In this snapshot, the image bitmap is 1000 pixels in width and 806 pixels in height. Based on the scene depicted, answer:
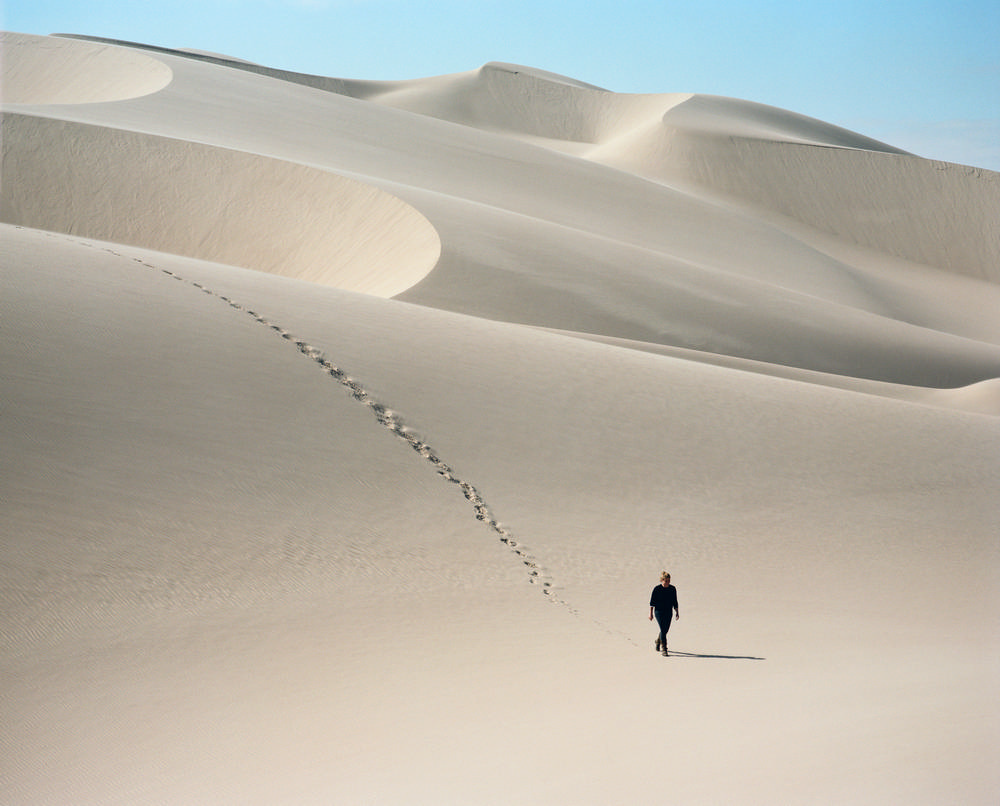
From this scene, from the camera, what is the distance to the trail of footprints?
945 centimetres

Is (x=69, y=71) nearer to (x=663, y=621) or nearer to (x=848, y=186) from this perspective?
(x=848, y=186)

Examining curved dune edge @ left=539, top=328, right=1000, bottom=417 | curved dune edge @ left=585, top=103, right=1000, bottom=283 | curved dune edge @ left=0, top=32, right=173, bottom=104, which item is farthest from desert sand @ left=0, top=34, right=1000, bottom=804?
curved dune edge @ left=585, top=103, right=1000, bottom=283

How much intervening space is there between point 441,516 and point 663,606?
2.71 m

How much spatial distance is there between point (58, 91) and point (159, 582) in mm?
33195

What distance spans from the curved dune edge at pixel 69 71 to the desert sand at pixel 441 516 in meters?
12.2

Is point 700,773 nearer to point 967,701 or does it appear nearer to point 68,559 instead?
point 967,701

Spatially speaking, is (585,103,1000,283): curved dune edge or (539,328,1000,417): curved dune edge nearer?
(539,328,1000,417): curved dune edge

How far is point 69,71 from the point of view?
3656cm

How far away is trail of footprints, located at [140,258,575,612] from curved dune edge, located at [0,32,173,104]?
78.1ft

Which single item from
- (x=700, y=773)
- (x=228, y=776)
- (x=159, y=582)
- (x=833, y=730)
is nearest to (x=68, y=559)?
(x=159, y=582)

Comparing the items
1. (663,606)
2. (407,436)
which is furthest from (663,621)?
(407,436)

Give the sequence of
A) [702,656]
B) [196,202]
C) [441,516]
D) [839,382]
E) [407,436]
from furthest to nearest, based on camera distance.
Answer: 1. [196,202]
2. [839,382]
3. [407,436]
4. [441,516]
5. [702,656]

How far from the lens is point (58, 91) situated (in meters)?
35.6

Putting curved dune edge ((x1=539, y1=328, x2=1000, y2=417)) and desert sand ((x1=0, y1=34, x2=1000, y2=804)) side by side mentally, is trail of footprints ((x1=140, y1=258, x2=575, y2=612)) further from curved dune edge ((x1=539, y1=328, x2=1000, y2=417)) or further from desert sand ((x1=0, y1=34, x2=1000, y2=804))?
curved dune edge ((x1=539, y1=328, x2=1000, y2=417))
